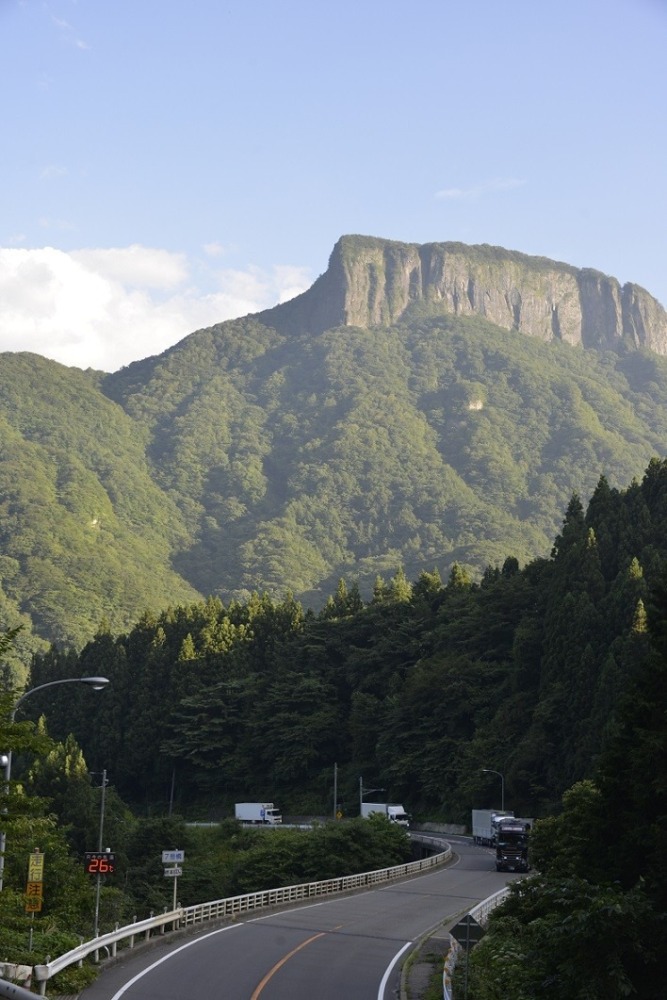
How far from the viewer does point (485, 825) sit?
3575 inches

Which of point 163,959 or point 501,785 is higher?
point 501,785

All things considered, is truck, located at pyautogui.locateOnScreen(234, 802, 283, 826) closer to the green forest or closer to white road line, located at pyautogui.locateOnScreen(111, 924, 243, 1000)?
the green forest

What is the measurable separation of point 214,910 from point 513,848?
82.8 feet

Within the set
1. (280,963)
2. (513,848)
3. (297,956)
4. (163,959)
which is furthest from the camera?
(513,848)

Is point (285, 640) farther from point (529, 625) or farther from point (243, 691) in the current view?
point (529, 625)

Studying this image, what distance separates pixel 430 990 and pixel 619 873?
5.58m

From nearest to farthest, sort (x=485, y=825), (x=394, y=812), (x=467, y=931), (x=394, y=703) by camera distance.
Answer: (x=467, y=931)
(x=485, y=825)
(x=394, y=812)
(x=394, y=703)

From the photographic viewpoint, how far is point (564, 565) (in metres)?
106

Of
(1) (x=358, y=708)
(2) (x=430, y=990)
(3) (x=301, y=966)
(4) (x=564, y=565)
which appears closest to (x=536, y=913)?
(2) (x=430, y=990)

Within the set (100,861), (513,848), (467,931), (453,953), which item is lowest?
(513,848)

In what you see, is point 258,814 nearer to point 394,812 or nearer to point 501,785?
point 394,812

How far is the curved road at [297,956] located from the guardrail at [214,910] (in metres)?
0.76

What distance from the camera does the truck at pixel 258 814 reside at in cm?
11456

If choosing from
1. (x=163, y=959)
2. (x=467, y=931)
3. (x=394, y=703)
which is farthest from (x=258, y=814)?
(x=467, y=931)
